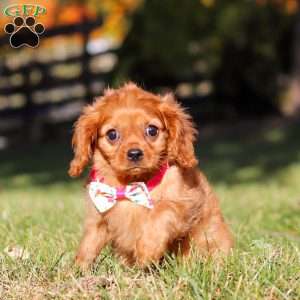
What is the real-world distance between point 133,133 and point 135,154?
0.50ft

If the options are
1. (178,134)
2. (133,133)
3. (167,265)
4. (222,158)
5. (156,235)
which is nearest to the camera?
(167,265)

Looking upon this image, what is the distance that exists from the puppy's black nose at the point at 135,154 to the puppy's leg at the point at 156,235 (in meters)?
0.26

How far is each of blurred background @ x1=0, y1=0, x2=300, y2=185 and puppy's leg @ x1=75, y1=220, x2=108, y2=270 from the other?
10811mm

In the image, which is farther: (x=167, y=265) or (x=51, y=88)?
(x=51, y=88)

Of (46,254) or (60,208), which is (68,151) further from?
(46,254)

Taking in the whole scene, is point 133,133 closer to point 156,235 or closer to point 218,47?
point 156,235

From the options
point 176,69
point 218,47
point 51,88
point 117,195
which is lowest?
point 51,88

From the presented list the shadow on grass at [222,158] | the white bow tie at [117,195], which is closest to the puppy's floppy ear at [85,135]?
the white bow tie at [117,195]

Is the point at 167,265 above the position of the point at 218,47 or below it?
above

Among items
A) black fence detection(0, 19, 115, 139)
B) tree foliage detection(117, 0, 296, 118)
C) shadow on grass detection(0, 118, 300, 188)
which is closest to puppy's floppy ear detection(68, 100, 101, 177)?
shadow on grass detection(0, 118, 300, 188)

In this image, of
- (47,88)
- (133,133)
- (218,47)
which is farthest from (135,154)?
(47,88)

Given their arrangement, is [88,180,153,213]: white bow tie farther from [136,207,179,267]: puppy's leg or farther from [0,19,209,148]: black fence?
[0,19,209,148]: black fence

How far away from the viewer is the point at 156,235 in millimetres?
3600

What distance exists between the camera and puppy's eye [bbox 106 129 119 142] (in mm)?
3814
